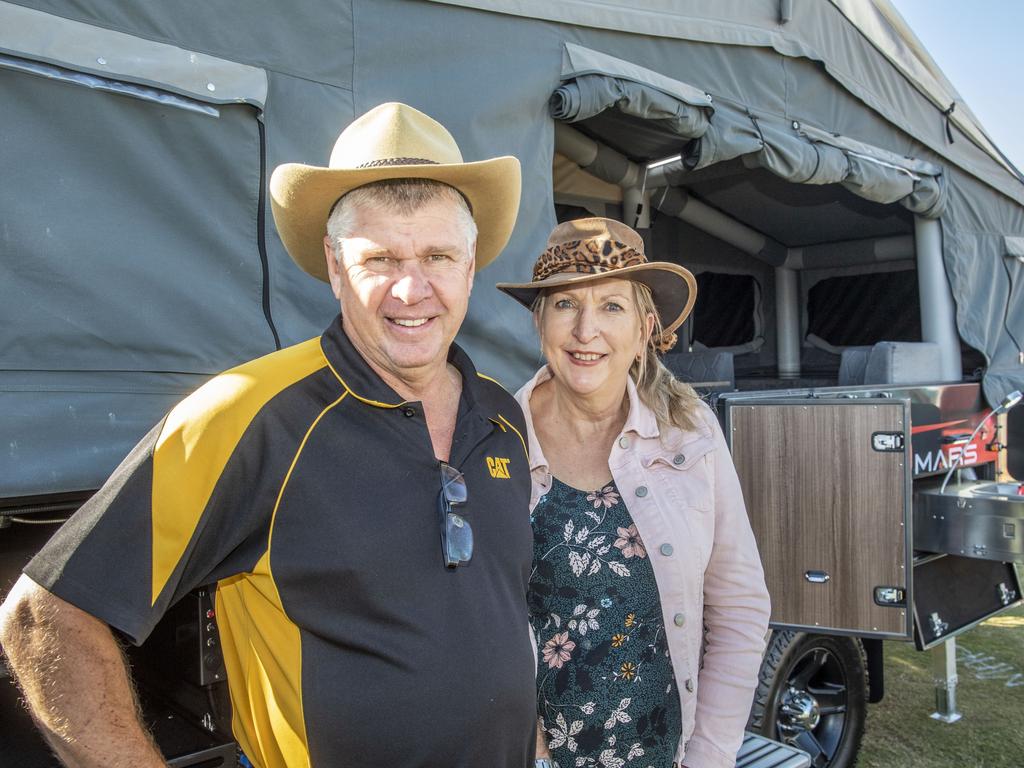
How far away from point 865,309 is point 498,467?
5941 millimetres

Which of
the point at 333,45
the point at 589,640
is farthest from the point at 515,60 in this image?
the point at 589,640

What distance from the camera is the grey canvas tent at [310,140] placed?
193cm

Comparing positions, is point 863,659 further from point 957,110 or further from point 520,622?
point 957,110

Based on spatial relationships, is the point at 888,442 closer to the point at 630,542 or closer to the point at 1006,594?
the point at 630,542

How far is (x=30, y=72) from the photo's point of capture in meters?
1.88

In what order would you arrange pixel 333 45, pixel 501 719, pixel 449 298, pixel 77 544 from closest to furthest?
pixel 77 544, pixel 501 719, pixel 449 298, pixel 333 45

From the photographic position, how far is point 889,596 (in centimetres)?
299

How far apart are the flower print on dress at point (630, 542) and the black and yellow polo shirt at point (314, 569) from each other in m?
0.47

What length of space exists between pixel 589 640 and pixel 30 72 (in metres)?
1.77

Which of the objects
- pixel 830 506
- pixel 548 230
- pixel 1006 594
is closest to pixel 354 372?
pixel 548 230

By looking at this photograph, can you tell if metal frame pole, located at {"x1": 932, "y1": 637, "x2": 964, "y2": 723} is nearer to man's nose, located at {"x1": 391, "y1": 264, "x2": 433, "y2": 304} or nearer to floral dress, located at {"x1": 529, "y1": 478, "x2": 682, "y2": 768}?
floral dress, located at {"x1": 529, "y1": 478, "x2": 682, "y2": 768}

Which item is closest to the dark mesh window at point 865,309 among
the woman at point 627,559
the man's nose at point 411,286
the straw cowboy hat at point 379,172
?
the woman at point 627,559

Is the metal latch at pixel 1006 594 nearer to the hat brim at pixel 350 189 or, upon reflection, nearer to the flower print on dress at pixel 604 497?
the flower print on dress at pixel 604 497

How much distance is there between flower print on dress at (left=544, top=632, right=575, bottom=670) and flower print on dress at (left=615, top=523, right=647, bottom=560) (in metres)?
0.22
